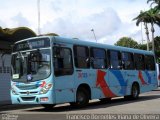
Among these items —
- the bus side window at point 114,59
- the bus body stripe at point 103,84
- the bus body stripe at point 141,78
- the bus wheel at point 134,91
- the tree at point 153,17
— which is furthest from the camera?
the tree at point 153,17

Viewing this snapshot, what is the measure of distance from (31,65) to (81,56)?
249 centimetres

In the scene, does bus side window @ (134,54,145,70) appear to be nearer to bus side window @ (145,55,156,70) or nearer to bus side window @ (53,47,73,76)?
bus side window @ (145,55,156,70)

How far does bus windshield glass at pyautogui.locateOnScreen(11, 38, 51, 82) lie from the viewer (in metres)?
17.4

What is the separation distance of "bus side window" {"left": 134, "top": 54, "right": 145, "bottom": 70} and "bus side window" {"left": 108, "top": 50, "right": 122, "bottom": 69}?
6.70ft

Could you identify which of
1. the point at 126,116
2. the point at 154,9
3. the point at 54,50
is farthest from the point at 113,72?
the point at 154,9

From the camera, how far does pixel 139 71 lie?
2444 cm

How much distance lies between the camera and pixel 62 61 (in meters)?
17.8

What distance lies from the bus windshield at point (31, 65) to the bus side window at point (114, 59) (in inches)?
193

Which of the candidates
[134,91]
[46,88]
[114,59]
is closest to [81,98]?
[46,88]

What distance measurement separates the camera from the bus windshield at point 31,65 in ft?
57.0

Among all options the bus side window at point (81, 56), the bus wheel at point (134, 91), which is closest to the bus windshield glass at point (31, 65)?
the bus side window at point (81, 56)

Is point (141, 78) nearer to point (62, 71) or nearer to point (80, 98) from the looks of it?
point (80, 98)

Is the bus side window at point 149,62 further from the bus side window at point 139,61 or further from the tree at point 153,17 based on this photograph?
the tree at point 153,17

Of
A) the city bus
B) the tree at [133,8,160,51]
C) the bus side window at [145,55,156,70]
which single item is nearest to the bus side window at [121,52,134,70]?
the city bus
